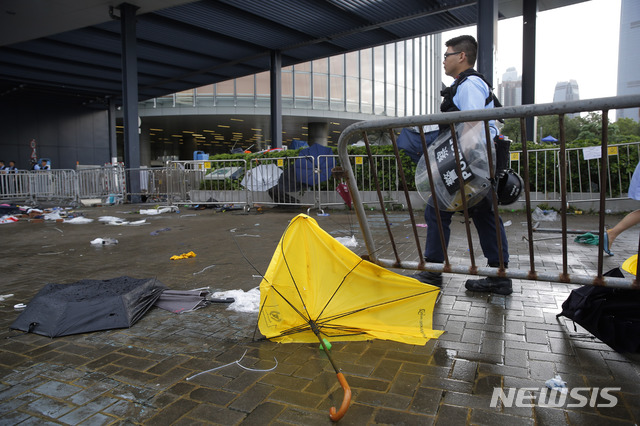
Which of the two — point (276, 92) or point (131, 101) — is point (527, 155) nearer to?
point (131, 101)

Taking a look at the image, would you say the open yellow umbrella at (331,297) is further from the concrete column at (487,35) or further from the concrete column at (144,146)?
the concrete column at (144,146)

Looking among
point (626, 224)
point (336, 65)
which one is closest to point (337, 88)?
point (336, 65)

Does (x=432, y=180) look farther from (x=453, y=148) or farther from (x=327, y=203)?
(x=327, y=203)

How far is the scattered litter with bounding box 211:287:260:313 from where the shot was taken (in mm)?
3588

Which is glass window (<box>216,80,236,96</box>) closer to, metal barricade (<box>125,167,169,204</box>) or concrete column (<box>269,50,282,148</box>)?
concrete column (<box>269,50,282,148</box>)

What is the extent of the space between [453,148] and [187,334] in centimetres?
235

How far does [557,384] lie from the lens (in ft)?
7.23

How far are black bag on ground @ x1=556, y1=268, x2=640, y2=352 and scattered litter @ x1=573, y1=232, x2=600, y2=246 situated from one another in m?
3.84

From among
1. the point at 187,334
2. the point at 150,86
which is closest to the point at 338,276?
the point at 187,334

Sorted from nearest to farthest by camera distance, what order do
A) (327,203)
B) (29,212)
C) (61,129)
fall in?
(327,203), (29,212), (61,129)

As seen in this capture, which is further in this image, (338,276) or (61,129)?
(61,129)

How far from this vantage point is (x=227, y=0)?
47.4 feet

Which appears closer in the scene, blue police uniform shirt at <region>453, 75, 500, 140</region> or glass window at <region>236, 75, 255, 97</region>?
blue police uniform shirt at <region>453, 75, 500, 140</region>

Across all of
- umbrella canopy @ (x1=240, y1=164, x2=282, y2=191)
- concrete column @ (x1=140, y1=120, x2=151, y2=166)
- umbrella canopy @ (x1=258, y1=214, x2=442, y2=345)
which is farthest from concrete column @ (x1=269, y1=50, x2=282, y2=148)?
concrete column @ (x1=140, y1=120, x2=151, y2=166)
